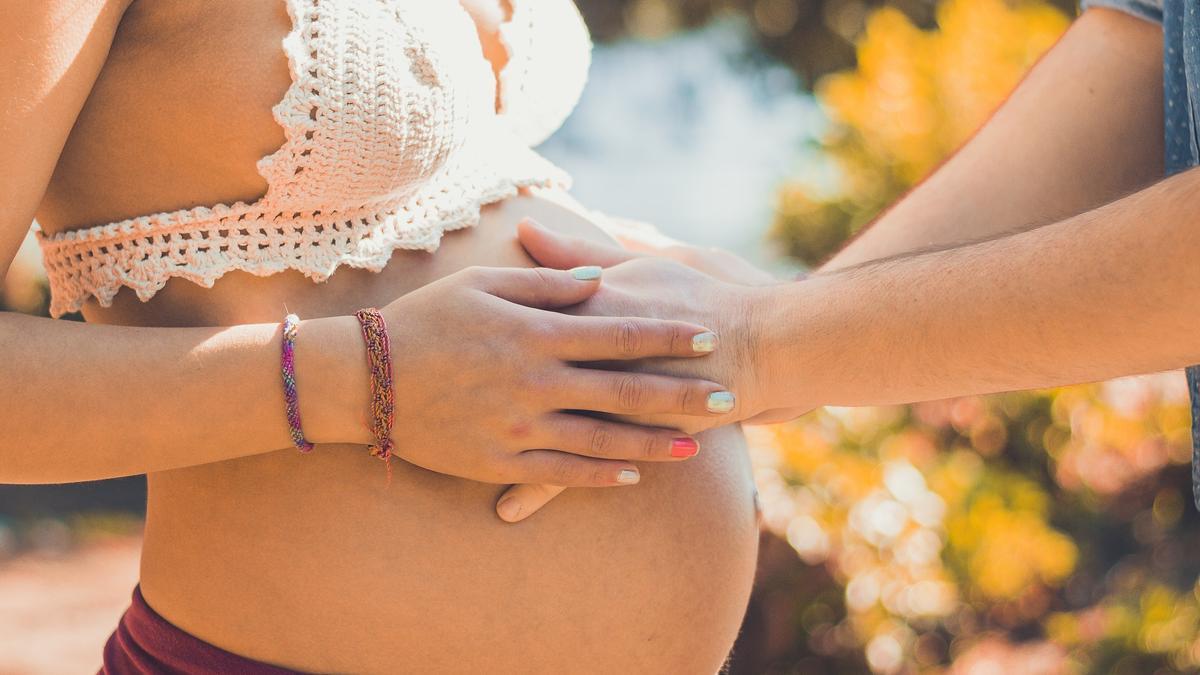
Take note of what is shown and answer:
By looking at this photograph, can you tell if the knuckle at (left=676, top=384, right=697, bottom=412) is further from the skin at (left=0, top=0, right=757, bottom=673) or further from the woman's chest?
the woman's chest

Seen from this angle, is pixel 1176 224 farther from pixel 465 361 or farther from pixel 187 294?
pixel 187 294

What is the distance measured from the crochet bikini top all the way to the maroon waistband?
0.38 metres

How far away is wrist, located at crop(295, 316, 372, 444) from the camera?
1.01m

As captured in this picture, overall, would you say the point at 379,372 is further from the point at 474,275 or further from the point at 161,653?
the point at 161,653

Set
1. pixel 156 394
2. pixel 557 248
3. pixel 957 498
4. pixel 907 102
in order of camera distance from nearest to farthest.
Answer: pixel 156 394 → pixel 557 248 → pixel 957 498 → pixel 907 102

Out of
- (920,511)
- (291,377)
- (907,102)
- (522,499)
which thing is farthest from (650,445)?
(907,102)

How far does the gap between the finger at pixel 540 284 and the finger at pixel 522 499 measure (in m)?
0.20

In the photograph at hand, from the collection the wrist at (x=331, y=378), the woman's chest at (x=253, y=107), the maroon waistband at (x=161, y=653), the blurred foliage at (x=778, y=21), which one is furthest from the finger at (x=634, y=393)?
the blurred foliage at (x=778, y=21)

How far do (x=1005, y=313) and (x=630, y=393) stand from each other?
39 centimetres

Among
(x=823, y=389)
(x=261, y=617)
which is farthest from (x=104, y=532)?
(x=823, y=389)

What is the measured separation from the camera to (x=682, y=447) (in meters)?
1.13

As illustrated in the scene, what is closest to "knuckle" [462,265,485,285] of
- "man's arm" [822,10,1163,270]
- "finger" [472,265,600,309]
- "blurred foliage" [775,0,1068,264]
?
"finger" [472,265,600,309]

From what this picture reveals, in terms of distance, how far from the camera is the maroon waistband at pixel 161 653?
3.59 ft

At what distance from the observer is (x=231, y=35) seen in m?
1.03
